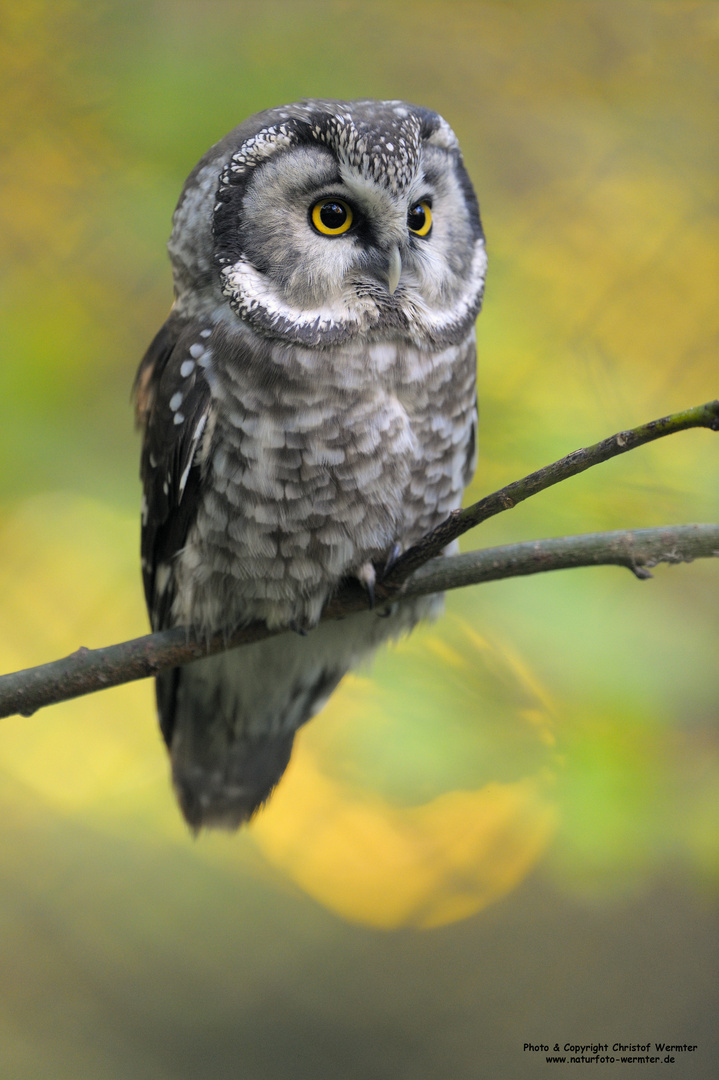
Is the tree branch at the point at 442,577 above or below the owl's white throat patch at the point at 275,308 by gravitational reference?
below

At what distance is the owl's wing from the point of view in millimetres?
1923

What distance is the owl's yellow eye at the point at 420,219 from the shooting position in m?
1.86

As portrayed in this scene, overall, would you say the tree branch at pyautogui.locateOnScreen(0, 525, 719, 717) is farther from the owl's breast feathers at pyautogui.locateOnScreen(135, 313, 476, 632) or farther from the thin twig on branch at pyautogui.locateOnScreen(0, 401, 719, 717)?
the owl's breast feathers at pyautogui.locateOnScreen(135, 313, 476, 632)

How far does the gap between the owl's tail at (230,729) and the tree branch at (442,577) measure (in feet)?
2.12

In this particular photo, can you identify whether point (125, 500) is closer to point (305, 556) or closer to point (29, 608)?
point (29, 608)

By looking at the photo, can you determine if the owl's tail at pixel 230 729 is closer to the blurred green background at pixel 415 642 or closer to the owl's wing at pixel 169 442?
the blurred green background at pixel 415 642

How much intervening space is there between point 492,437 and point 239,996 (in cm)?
252

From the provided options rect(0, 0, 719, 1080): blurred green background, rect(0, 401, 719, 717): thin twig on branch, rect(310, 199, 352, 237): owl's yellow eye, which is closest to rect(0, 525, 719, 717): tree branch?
rect(0, 401, 719, 717): thin twig on branch

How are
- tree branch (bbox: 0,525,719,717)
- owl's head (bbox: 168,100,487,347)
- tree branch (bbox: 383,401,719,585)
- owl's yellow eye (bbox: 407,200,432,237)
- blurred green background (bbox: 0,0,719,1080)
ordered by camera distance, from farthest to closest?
blurred green background (bbox: 0,0,719,1080)
owl's yellow eye (bbox: 407,200,432,237)
owl's head (bbox: 168,100,487,347)
tree branch (bbox: 0,525,719,717)
tree branch (bbox: 383,401,719,585)

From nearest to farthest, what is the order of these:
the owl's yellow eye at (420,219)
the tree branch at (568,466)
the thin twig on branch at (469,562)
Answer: the tree branch at (568,466) < the thin twig on branch at (469,562) < the owl's yellow eye at (420,219)

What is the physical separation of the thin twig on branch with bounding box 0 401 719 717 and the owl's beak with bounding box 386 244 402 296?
607mm

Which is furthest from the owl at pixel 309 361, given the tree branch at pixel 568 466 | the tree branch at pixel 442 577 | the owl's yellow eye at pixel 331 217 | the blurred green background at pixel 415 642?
the blurred green background at pixel 415 642

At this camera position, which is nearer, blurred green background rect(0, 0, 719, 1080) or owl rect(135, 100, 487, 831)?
owl rect(135, 100, 487, 831)

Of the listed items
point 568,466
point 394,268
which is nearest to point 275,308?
point 394,268
